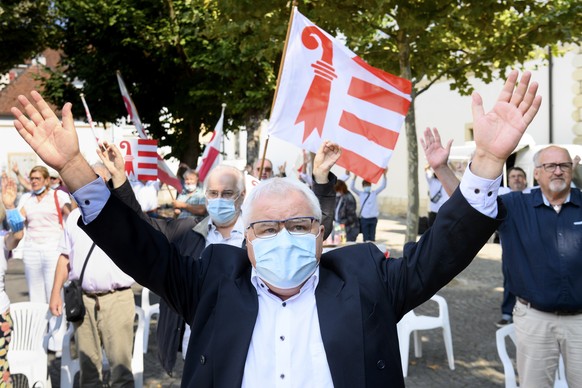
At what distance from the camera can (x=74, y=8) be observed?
22.1m

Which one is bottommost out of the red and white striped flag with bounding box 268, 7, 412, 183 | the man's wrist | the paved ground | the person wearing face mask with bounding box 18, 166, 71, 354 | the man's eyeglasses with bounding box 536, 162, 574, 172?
the paved ground

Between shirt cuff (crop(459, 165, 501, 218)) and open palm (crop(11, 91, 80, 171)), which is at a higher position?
open palm (crop(11, 91, 80, 171))

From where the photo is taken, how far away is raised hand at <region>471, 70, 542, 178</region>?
2117 millimetres

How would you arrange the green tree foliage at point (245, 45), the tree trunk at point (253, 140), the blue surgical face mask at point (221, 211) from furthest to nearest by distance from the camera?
the tree trunk at point (253, 140), the green tree foliage at point (245, 45), the blue surgical face mask at point (221, 211)

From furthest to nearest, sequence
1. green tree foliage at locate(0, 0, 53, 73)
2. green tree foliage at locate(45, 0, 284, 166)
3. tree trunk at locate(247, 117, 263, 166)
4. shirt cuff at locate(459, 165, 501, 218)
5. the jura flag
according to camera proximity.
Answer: tree trunk at locate(247, 117, 263, 166), green tree foliage at locate(45, 0, 284, 166), green tree foliage at locate(0, 0, 53, 73), the jura flag, shirt cuff at locate(459, 165, 501, 218)

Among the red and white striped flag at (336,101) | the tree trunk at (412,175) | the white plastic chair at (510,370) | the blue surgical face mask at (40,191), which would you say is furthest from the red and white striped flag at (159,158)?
the white plastic chair at (510,370)

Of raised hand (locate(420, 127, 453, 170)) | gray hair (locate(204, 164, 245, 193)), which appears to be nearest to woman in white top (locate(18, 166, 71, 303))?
gray hair (locate(204, 164, 245, 193))

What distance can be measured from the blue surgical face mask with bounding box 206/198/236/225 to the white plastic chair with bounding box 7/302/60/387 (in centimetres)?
211

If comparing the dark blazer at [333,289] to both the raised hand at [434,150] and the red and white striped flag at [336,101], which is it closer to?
the raised hand at [434,150]

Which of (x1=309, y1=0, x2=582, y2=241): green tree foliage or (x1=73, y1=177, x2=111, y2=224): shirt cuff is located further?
(x1=309, y1=0, x2=582, y2=241): green tree foliage

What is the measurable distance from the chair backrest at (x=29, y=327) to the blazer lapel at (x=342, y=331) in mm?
3967

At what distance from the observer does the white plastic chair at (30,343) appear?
5.36 meters

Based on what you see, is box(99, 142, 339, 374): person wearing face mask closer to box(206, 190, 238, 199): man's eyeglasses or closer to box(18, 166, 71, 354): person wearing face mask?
box(206, 190, 238, 199): man's eyeglasses

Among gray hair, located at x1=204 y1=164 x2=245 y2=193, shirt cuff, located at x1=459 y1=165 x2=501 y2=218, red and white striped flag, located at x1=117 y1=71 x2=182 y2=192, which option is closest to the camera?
shirt cuff, located at x1=459 y1=165 x2=501 y2=218
